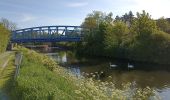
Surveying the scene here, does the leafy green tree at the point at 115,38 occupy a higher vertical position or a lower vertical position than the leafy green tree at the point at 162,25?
lower

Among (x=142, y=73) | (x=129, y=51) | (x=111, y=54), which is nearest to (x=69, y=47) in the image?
(x=111, y=54)

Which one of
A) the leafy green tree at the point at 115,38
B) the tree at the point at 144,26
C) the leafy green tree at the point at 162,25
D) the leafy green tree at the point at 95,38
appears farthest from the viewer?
the leafy green tree at the point at 95,38

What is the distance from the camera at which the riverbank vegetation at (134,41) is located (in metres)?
65.6

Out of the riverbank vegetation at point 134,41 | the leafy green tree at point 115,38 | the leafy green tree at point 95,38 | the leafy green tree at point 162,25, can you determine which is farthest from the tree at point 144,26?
the leafy green tree at point 95,38

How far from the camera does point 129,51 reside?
242 feet

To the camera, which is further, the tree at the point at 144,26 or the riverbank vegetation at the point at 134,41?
the tree at the point at 144,26

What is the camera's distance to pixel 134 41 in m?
74.1

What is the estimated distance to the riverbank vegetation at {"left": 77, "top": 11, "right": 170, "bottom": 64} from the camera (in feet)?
215

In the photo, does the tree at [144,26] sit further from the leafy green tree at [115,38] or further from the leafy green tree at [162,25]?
the leafy green tree at [162,25]

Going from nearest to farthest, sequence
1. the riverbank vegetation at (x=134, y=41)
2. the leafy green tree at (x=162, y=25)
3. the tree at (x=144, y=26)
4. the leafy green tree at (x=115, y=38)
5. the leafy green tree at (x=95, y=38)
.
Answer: the riverbank vegetation at (x=134, y=41) → the tree at (x=144, y=26) → the leafy green tree at (x=115, y=38) → the leafy green tree at (x=162, y=25) → the leafy green tree at (x=95, y=38)

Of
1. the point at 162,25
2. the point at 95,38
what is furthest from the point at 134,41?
the point at 95,38

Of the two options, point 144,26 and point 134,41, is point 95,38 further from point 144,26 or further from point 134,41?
point 144,26

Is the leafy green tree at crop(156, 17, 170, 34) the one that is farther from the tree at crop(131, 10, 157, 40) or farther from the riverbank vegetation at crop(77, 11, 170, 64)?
the tree at crop(131, 10, 157, 40)

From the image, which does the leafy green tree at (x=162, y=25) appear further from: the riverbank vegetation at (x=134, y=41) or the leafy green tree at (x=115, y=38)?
the leafy green tree at (x=115, y=38)
